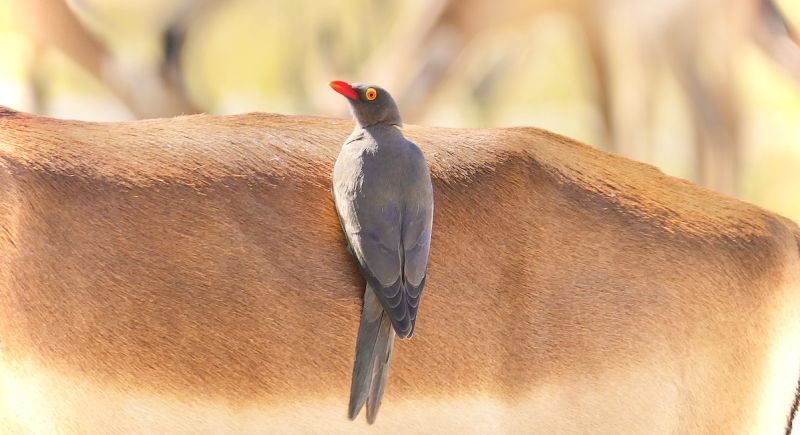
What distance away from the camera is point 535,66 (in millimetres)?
968

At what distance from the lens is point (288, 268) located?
2.39 ft

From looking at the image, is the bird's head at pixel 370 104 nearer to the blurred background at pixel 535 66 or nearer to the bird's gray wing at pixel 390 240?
the bird's gray wing at pixel 390 240

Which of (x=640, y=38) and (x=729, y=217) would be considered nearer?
(x=729, y=217)

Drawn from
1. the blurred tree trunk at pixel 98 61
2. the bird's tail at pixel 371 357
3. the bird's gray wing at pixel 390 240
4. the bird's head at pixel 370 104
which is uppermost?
the blurred tree trunk at pixel 98 61

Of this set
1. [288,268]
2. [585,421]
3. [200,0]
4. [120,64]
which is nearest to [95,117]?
[120,64]

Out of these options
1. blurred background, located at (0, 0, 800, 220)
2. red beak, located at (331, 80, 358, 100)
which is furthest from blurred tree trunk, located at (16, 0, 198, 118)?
red beak, located at (331, 80, 358, 100)

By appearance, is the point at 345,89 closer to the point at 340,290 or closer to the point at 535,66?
the point at 340,290

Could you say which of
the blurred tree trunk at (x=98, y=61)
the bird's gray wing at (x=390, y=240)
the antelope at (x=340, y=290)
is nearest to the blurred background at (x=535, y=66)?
the blurred tree trunk at (x=98, y=61)

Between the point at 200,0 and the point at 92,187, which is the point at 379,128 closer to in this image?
the point at 92,187

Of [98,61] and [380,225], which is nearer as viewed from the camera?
[380,225]

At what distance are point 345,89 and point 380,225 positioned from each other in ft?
0.39

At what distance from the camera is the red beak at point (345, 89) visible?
2.32 ft

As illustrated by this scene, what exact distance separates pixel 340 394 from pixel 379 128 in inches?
9.1

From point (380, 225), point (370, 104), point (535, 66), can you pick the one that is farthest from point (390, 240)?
point (535, 66)
